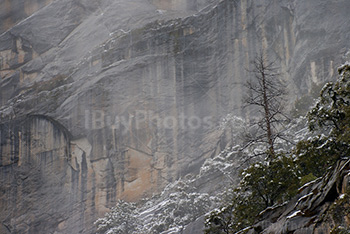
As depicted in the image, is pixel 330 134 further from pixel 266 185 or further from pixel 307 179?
pixel 266 185

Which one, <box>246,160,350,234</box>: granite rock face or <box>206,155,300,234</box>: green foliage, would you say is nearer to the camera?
<box>246,160,350,234</box>: granite rock face

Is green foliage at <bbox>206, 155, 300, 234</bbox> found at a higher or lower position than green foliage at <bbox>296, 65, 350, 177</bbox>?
lower

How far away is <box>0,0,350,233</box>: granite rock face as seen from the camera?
5550 centimetres

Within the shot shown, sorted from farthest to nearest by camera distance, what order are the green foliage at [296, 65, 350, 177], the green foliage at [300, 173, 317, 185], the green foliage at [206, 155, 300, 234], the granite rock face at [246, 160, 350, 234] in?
the green foliage at [206, 155, 300, 234]
the green foliage at [296, 65, 350, 177]
the green foliage at [300, 173, 317, 185]
the granite rock face at [246, 160, 350, 234]

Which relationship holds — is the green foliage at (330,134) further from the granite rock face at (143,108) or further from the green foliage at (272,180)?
the granite rock face at (143,108)

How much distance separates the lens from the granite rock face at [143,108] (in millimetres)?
55500

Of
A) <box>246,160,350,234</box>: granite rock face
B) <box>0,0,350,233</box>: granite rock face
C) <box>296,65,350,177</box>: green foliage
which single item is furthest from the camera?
<box>0,0,350,233</box>: granite rock face

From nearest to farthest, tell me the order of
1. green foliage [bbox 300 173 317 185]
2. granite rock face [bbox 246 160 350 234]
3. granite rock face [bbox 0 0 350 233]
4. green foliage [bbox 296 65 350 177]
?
granite rock face [bbox 246 160 350 234] → green foliage [bbox 300 173 317 185] → green foliage [bbox 296 65 350 177] → granite rock face [bbox 0 0 350 233]

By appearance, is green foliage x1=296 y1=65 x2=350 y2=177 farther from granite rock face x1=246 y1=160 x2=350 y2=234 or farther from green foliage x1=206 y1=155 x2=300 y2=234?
granite rock face x1=246 y1=160 x2=350 y2=234

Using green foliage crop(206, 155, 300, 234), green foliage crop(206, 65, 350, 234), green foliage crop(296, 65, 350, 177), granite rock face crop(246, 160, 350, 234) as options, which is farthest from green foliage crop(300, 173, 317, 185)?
granite rock face crop(246, 160, 350, 234)

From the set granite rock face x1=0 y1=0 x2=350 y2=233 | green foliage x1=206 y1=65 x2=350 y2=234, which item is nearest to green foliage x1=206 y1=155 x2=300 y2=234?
green foliage x1=206 y1=65 x2=350 y2=234

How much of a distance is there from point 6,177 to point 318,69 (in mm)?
33907

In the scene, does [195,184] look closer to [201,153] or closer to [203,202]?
[203,202]

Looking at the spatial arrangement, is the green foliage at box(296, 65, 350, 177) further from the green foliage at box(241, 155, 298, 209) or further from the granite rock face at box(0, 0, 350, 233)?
the granite rock face at box(0, 0, 350, 233)
